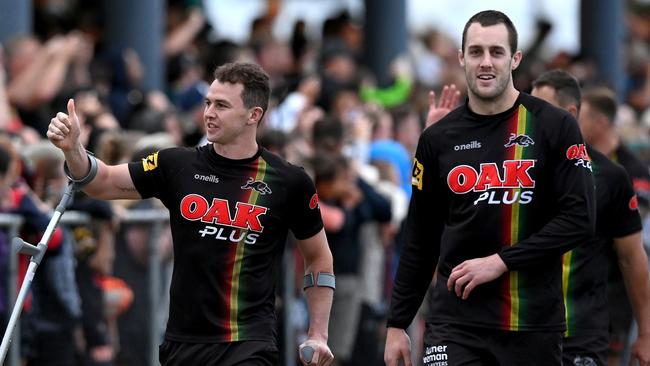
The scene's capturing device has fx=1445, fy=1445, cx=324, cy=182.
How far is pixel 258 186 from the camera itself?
6.65 meters

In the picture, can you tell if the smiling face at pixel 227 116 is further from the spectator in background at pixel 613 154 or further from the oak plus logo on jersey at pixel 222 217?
the spectator in background at pixel 613 154

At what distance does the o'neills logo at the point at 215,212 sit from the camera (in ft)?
21.5

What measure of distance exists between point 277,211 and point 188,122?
20.6 ft

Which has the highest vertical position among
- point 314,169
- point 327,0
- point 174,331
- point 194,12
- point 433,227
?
point 327,0

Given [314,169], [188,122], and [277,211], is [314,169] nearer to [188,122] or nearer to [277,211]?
[188,122]

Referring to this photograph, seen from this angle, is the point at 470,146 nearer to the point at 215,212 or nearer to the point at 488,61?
the point at 488,61

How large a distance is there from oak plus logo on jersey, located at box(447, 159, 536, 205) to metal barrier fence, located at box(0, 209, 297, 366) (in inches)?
136

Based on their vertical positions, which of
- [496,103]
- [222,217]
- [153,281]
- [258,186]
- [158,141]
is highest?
[158,141]

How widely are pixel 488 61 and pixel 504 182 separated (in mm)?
539

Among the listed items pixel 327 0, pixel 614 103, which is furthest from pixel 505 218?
pixel 327 0

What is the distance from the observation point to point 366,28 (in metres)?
19.0

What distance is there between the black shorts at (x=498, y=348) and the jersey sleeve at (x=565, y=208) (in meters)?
0.34

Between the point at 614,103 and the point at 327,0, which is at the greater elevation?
the point at 327,0

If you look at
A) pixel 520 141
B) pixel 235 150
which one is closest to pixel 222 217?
pixel 235 150
